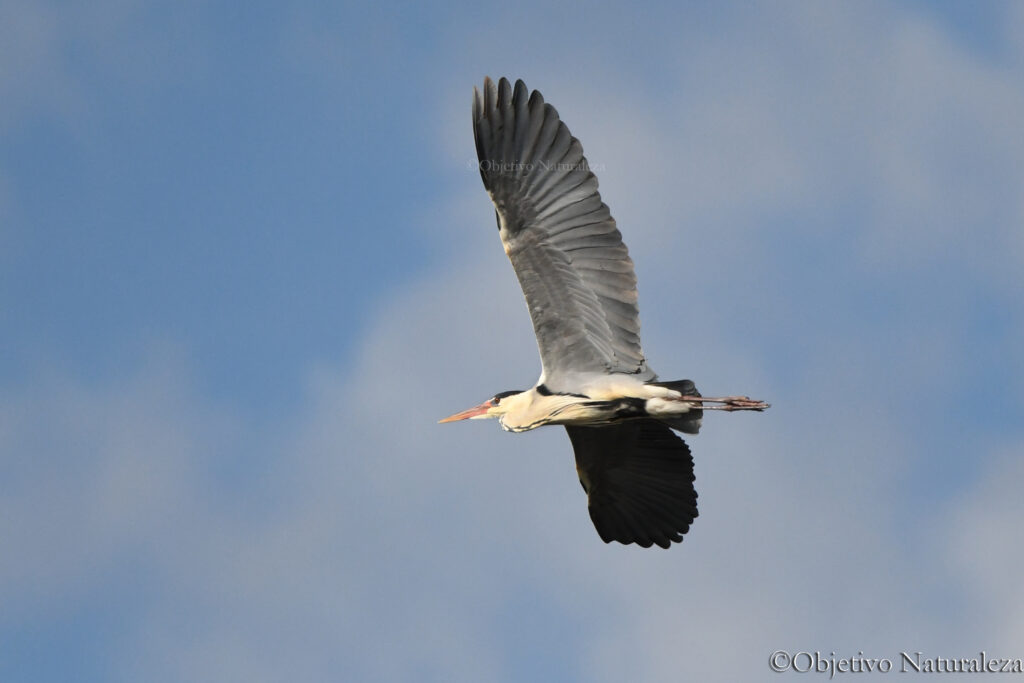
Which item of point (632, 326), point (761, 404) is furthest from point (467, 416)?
point (761, 404)

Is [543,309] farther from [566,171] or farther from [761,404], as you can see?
[761,404]

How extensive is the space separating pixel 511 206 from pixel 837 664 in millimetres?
4687

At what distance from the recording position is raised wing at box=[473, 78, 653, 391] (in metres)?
11.4

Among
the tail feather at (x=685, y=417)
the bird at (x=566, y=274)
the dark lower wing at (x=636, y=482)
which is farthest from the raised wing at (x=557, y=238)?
the dark lower wing at (x=636, y=482)

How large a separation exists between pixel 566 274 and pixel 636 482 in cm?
256

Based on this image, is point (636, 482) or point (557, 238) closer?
point (557, 238)

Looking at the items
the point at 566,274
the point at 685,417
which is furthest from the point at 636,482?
the point at 566,274

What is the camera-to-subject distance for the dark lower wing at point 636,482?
1264cm

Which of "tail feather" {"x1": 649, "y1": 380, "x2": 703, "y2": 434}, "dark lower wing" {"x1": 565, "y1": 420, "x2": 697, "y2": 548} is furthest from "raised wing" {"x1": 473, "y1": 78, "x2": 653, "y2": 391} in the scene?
"dark lower wing" {"x1": 565, "y1": 420, "x2": 697, "y2": 548}

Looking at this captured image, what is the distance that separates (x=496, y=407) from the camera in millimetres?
12320

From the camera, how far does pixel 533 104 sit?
37.7 ft

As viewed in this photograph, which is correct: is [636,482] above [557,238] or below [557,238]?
below

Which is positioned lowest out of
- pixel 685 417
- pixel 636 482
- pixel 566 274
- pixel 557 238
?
pixel 636 482

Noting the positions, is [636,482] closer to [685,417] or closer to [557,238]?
[685,417]
